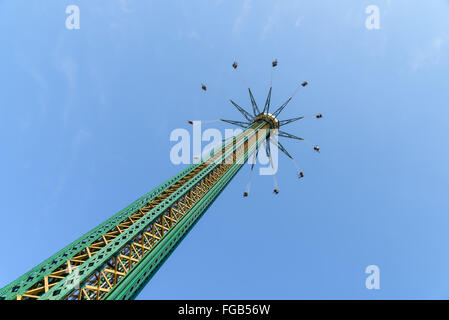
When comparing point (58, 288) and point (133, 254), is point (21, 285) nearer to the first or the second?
point (58, 288)

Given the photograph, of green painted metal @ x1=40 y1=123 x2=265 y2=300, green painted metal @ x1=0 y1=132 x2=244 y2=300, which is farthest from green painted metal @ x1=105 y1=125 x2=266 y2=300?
green painted metal @ x1=0 y1=132 x2=244 y2=300

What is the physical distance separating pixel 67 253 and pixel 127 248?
304 centimetres

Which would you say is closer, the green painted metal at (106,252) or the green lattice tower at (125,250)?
the green painted metal at (106,252)

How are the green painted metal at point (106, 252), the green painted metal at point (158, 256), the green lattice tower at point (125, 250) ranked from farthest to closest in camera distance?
the green painted metal at point (158, 256) → the green lattice tower at point (125, 250) → the green painted metal at point (106, 252)

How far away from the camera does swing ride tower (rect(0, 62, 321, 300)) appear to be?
10.1 meters

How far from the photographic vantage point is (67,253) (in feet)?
40.1

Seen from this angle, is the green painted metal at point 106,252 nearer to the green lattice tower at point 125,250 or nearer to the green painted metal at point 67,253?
the green lattice tower at point 125,250

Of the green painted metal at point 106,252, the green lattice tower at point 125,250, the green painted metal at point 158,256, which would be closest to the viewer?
the green painted metal at point 106,252

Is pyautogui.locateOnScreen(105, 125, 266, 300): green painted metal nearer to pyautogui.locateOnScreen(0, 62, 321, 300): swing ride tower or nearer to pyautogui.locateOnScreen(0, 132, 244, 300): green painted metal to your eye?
pyautogui.locateOnScreen(0, 62, 321, 300): swing ride tower

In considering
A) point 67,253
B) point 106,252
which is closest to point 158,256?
point 106,252

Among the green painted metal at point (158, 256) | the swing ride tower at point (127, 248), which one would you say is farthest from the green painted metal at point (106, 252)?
the green painted metal at point (158, 256)

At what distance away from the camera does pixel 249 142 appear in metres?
32.0

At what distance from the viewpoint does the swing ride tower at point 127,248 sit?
1006 cm

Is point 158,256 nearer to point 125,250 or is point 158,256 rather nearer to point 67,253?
point 125,250
